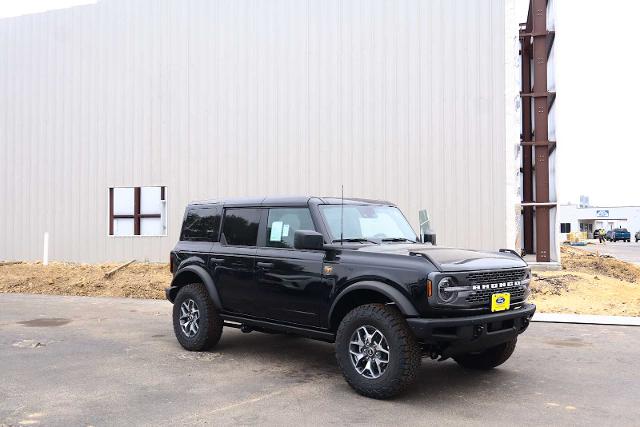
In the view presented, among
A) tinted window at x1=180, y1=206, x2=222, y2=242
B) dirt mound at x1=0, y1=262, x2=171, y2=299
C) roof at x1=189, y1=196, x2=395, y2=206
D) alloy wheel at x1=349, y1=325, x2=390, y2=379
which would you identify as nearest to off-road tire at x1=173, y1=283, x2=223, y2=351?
tinted window at x1=180, y1=206, x2=222, y2=242

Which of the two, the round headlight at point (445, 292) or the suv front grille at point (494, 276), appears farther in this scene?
the suv front grille at point (494, 276)

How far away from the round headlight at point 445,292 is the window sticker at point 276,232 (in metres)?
2.14

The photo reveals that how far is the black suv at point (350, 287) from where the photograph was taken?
499 cm

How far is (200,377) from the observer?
5.93 m

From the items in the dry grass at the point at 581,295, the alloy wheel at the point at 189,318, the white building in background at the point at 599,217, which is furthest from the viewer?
the white building in background at the point at 599,217

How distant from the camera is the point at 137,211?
17828 millimetres

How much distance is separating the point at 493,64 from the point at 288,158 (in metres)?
6.16

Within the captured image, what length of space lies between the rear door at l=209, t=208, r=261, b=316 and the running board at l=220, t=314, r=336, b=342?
9cm

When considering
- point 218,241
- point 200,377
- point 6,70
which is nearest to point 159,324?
point 218,241

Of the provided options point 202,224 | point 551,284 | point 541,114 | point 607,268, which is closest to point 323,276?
point 202,224

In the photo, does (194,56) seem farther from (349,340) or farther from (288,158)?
(349,340)

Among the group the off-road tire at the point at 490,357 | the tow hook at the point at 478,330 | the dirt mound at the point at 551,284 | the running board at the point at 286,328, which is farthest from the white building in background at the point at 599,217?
the tow hook at the point at 478,330

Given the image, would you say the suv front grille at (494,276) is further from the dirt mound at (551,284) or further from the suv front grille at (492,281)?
the dirt mound at (551,284)

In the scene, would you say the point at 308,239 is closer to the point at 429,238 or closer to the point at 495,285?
the point at 495,285
